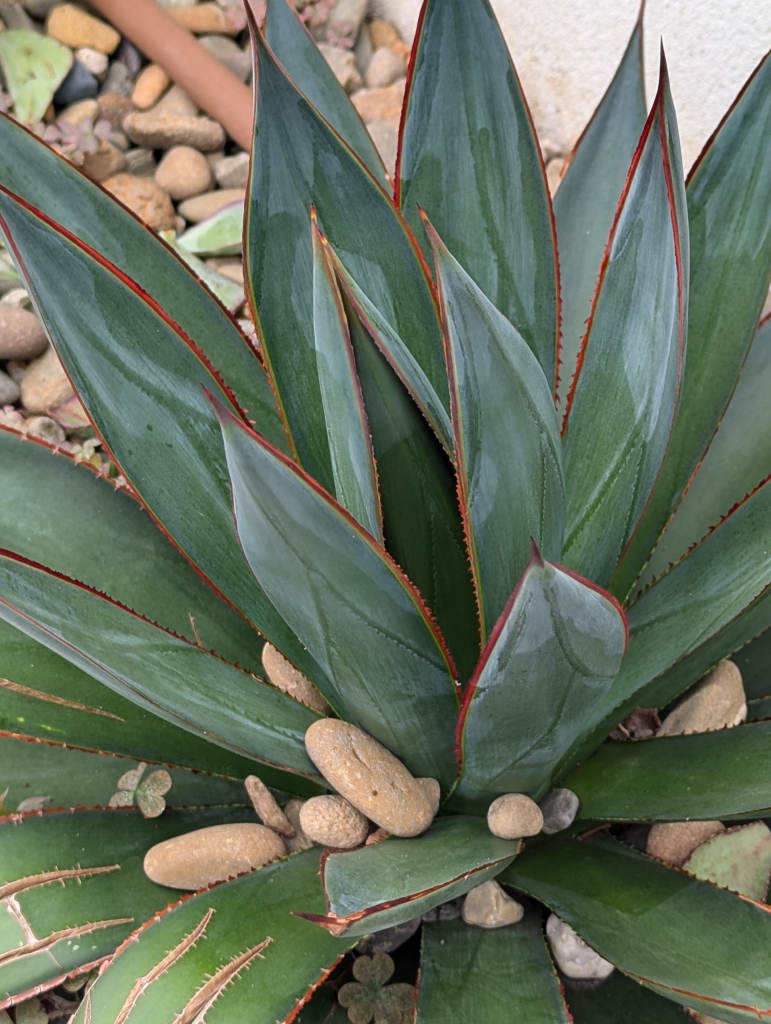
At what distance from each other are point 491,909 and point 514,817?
0.14 meters

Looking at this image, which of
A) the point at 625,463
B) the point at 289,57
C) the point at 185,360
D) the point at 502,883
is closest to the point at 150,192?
the point at 289,57

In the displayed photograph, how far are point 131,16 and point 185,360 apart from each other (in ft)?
4.86

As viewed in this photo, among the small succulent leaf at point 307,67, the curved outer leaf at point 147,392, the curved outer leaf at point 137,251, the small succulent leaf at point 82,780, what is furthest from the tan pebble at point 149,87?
the small succulent leaf at point 82,780

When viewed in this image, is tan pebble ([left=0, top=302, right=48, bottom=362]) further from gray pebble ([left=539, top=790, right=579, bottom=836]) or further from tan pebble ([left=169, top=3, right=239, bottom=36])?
gray pebble ([left=539, top=790, right=579, bottom=836])

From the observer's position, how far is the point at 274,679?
93 cm

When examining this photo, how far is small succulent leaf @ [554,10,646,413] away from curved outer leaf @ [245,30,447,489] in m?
0.24

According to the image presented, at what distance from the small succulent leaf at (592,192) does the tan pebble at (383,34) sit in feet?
4.14

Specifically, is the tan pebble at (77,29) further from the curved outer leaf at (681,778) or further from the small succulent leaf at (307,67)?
the curved outer leaf at (681,778)

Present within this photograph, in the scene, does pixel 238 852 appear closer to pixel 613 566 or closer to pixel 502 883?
pixel 502 883

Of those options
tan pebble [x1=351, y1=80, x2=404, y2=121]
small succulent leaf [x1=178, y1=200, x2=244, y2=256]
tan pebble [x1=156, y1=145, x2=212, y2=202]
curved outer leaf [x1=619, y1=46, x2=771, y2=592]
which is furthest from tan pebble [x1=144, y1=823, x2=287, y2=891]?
tan pebble [x1=351, y1=80, x2=404, y2=121]

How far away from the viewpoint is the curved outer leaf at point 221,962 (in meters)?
0.71

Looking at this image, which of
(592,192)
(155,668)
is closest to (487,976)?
(155,668)

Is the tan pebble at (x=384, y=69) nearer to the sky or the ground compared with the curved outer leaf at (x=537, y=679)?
nearer to the sky

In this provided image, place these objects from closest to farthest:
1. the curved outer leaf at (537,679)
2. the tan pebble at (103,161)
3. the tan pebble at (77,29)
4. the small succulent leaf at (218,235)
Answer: the curved outer leaf at (537,679) < the small succulent leaf at (218,235) < the tan pebble at (103,161) < the tan pebble at (77,29)
